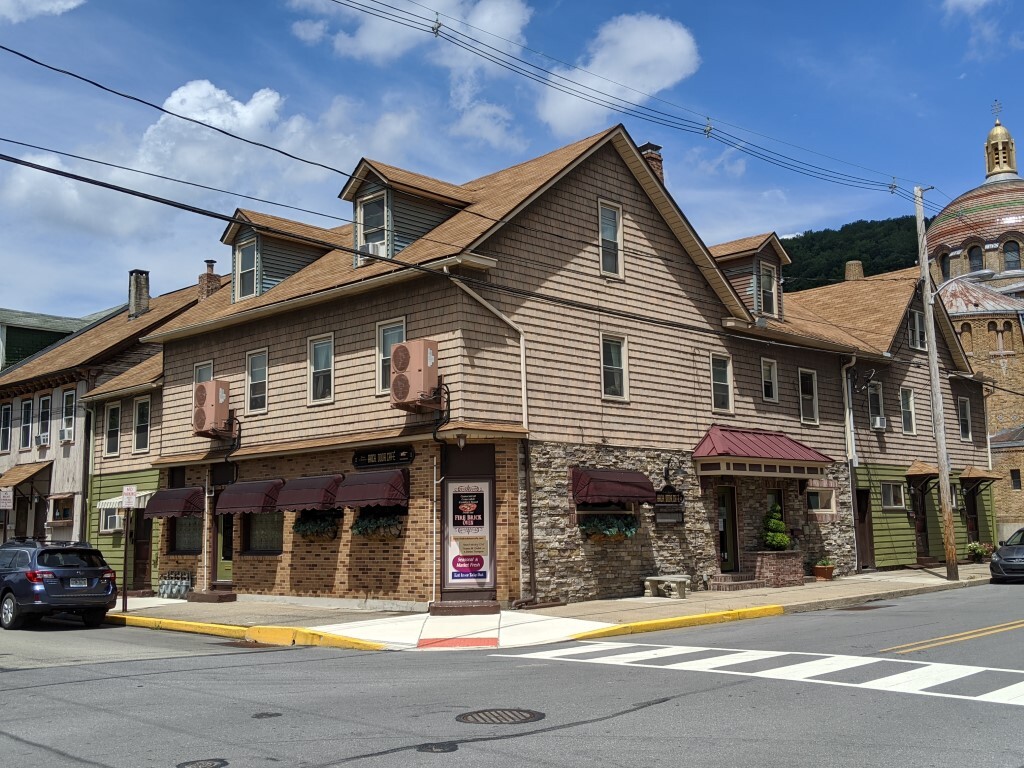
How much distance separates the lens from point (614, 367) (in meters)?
22.4

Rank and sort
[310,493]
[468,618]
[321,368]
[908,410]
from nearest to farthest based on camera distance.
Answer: [468,618] → [310,493] → [321,368] → [908,410]

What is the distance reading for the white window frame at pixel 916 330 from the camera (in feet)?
105

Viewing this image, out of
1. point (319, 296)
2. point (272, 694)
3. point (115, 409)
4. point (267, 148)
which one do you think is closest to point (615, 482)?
point (319, 296)

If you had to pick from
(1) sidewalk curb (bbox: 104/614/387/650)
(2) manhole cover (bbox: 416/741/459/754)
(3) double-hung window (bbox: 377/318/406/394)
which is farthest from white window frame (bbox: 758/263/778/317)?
(2) manhole cover (bbox: 416/741/459/754)

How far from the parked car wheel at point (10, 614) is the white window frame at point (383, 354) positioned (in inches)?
315

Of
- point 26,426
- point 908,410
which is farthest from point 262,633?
point 908,410

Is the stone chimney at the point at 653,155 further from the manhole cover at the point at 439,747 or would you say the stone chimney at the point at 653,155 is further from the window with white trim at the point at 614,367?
the manhole cover at the point at 439,747

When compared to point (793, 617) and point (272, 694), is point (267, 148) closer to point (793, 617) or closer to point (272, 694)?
point (272, 694)

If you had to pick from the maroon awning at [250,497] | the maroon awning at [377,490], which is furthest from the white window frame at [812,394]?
the maroon awning at [250,497]

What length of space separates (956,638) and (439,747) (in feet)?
31.0

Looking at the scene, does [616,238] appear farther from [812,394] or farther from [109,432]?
[109,432]

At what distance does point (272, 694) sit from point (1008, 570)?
71.3 feet

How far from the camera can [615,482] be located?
68.6 feet

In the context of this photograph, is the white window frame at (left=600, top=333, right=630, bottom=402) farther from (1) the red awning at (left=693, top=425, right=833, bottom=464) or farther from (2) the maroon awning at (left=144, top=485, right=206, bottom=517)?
(2) the maroon awning at (left=144, top=485, right=206, bottom=517)
